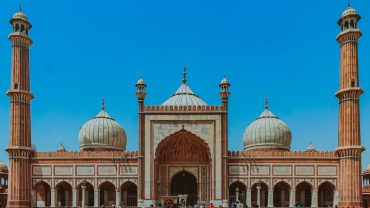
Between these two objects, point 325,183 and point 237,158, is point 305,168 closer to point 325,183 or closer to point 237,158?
point 325,183

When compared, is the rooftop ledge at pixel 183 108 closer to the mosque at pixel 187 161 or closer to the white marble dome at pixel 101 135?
the mosque at pixel 187 161

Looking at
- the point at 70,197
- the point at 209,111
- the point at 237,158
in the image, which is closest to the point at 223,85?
the point at 209,111

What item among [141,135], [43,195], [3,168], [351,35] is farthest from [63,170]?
[351,35]

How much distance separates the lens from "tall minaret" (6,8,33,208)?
108ft

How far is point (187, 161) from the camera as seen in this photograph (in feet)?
114

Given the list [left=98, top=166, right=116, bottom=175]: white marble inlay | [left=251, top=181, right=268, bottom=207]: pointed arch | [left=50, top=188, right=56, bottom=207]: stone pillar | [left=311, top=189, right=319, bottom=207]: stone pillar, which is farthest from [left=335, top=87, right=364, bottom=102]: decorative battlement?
[left=50, top=188, right=56, bottom=207]: stone pillar

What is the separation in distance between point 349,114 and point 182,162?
11467 mm

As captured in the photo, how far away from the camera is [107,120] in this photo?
39.8 meters

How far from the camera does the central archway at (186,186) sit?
35812mm

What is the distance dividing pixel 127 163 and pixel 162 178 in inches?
104

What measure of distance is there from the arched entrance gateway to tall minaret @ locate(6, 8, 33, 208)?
8.66m

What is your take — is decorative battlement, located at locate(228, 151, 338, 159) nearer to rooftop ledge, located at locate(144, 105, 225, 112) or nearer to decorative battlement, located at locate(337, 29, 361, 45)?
rooftop ledge, located at locate(144, 105, 225, 112)

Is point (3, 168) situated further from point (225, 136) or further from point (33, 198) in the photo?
point (225, 136)

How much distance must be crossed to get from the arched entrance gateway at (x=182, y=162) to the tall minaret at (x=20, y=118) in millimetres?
8656
